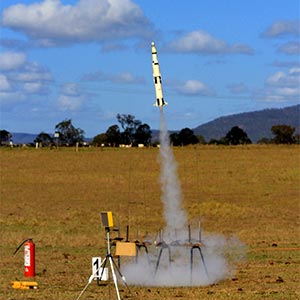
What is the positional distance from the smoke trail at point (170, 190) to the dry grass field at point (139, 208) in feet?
6.25

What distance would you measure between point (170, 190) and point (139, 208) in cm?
1731

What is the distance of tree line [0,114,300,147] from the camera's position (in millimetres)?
92731

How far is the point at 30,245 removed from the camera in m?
19.9

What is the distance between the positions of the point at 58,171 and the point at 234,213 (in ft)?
69.0

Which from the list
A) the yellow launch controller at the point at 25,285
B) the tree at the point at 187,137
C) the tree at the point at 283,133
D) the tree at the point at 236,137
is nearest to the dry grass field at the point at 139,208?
the yellow launch controller at the point at 25,285

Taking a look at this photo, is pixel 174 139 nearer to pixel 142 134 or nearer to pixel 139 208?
pixel 142 134

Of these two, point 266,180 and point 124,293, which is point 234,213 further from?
point 124,293

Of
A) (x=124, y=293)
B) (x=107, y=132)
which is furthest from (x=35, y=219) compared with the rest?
(x=107, y=132)

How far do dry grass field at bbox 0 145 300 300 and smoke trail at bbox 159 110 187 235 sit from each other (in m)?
1.91

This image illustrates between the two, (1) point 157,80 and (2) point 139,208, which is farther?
(2) point 139,208

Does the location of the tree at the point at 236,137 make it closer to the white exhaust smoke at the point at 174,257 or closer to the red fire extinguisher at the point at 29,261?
the white exhaust smoke at the point at 174,257

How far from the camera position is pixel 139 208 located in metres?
40.6

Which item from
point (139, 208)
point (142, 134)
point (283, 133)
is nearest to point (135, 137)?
point (142, 134)

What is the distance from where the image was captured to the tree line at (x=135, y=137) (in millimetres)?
92731
